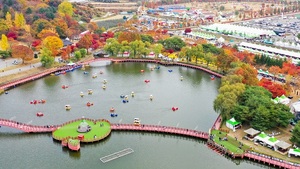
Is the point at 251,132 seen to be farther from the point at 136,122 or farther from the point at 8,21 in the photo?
the point at 8,21

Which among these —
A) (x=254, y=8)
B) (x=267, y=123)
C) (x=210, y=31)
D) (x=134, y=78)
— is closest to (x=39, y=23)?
(x=134, y=78)

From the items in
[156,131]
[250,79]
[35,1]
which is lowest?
[156,131]

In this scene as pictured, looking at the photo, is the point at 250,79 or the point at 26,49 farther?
the point at 26,49

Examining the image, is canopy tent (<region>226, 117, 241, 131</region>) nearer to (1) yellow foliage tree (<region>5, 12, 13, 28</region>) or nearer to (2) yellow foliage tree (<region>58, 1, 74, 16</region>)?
(1) yellow foliage tree (<region>5, 12, 13, 28</region>)

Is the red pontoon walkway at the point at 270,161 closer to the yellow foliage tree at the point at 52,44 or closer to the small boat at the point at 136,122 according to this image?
the small boat at the point at 136,122

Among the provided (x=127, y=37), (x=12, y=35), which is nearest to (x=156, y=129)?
(x=127, y=37)

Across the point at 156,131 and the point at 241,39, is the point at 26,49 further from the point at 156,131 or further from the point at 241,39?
the point at 241,39

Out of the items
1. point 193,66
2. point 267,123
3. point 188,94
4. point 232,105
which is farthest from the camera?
point 193,66

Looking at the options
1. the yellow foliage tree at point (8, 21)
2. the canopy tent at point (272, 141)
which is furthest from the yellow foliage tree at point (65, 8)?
the canopy tent at point (272, 141)
